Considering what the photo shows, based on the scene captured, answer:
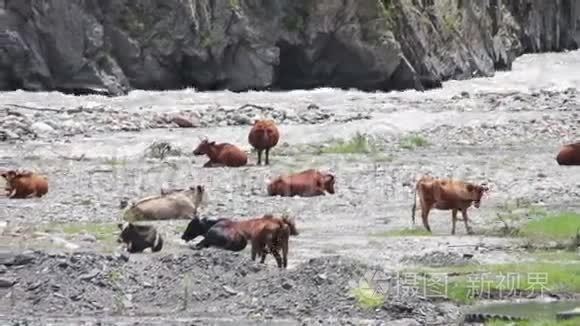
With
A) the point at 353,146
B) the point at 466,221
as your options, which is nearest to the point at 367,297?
the point at 466,221

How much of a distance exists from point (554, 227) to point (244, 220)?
477 centimetres

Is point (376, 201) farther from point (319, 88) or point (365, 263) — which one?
point (319, 88)

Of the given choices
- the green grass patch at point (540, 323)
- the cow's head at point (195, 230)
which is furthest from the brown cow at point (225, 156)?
the green grass patch at point (540, 323)

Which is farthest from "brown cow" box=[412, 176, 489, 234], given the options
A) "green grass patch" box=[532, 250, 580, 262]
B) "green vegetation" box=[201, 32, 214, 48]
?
"green vegetation" box=[201, 32, 214, 48]

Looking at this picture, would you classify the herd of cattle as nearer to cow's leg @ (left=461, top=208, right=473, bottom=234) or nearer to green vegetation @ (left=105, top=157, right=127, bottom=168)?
cow's leg @ (left=461, top=208, right=473, bottom=234)

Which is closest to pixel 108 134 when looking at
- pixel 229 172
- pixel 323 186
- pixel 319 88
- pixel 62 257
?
pixel 229 172

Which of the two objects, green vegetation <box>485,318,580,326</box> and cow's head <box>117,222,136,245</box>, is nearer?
green vegetation <box>485,318,580,326</box>

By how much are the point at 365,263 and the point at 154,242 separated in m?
3.22

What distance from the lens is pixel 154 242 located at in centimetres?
1927

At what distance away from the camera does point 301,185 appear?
26328 mm

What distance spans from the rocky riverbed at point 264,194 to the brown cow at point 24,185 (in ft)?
0.95

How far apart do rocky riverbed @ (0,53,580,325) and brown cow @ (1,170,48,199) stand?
0.29 metres

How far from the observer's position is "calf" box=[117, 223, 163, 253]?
1908 cm

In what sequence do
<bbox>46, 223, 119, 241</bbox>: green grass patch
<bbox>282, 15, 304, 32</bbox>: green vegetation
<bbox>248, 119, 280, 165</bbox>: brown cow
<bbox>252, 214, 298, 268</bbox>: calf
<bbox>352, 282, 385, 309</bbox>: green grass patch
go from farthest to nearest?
<bbox>282, 15, 304, 32</bbox>: green vegetation → <bbox>248, 119, 280, 165</bbox>: brown cow → <bbox>46, 223, 119, 241</bbox>: green grass patch → <bbox>252, 214, 298, 268</bbox>: calf → <bbox>352, 282, 385, 309</bbox>: green grass patch
